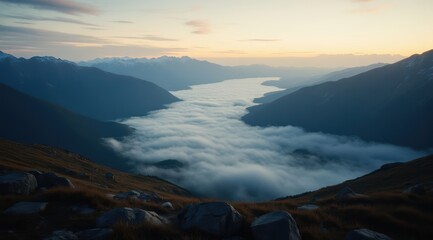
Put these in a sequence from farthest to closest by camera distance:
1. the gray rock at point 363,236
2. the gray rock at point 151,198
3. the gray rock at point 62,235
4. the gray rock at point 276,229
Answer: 1. the gray rock at point 151,198
2. the gray rock at point 363,236
3. the gray rock at point 276,229
4. the gray rock at point 62,235

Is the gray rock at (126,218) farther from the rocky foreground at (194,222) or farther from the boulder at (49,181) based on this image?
the boulder at (49,181)

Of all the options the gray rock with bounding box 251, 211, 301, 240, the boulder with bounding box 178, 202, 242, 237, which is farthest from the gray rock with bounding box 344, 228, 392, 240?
the boulder with bounding box 178, 202, 242, 237

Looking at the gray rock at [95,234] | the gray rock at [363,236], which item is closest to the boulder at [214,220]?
the gray rock at [95,234]

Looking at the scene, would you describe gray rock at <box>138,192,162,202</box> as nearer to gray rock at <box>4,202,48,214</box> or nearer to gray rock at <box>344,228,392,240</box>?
gray rock at <box>4,202,48,214</box>

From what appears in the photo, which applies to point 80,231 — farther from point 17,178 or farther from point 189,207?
point 17,178

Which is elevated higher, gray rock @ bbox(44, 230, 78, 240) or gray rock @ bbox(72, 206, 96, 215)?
gray rock @ bbox(44, 230, 78, 240)

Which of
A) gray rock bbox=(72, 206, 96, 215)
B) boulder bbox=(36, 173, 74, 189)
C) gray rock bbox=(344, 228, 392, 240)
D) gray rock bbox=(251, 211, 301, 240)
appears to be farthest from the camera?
boulder bbox=(36, 173, 74, 189)

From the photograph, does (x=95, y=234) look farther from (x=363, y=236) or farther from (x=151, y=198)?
(x=151, y=198)
